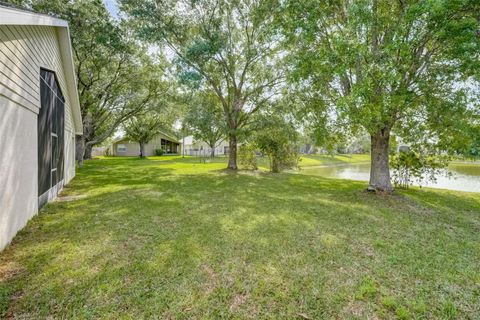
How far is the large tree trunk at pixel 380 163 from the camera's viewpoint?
7859mm

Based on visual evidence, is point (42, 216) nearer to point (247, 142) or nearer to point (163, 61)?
point (247, 142)

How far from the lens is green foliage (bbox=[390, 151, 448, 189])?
893cm

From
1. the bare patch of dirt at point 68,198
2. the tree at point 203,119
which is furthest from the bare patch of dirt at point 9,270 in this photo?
the tree at point 203,119

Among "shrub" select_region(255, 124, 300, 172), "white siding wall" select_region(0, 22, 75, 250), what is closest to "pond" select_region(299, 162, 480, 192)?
"shrub" select_region(255, 124, 300, 172)

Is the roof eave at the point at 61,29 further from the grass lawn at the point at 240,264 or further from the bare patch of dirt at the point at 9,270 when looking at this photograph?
the grass lawn at the point at 240,264

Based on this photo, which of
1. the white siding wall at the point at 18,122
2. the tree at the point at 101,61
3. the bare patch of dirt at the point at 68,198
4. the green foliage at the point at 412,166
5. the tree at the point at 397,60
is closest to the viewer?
the white siding wall at the point at 18,122

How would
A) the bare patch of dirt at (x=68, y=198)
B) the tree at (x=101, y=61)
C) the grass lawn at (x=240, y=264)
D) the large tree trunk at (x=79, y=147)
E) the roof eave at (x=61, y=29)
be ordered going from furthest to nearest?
the large tree trunk at (x=79, y=147), the tree at (x=101, y=61), the bare patch of dirt at (x=68, y=198), the roof eave at (x=61, y=29), the grass lawn at (x=240, y=264)

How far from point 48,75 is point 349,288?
8.07 meters

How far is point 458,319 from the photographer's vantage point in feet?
7.74

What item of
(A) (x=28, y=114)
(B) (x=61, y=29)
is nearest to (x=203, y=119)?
(B) (x=61, y=29)

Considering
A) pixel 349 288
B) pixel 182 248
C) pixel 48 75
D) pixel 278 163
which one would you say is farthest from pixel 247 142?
pixel 349 288

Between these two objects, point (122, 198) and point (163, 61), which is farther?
point (163, 61)

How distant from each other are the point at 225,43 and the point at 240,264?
11.4m

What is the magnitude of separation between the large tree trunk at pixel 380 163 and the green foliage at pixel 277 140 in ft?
18.7
